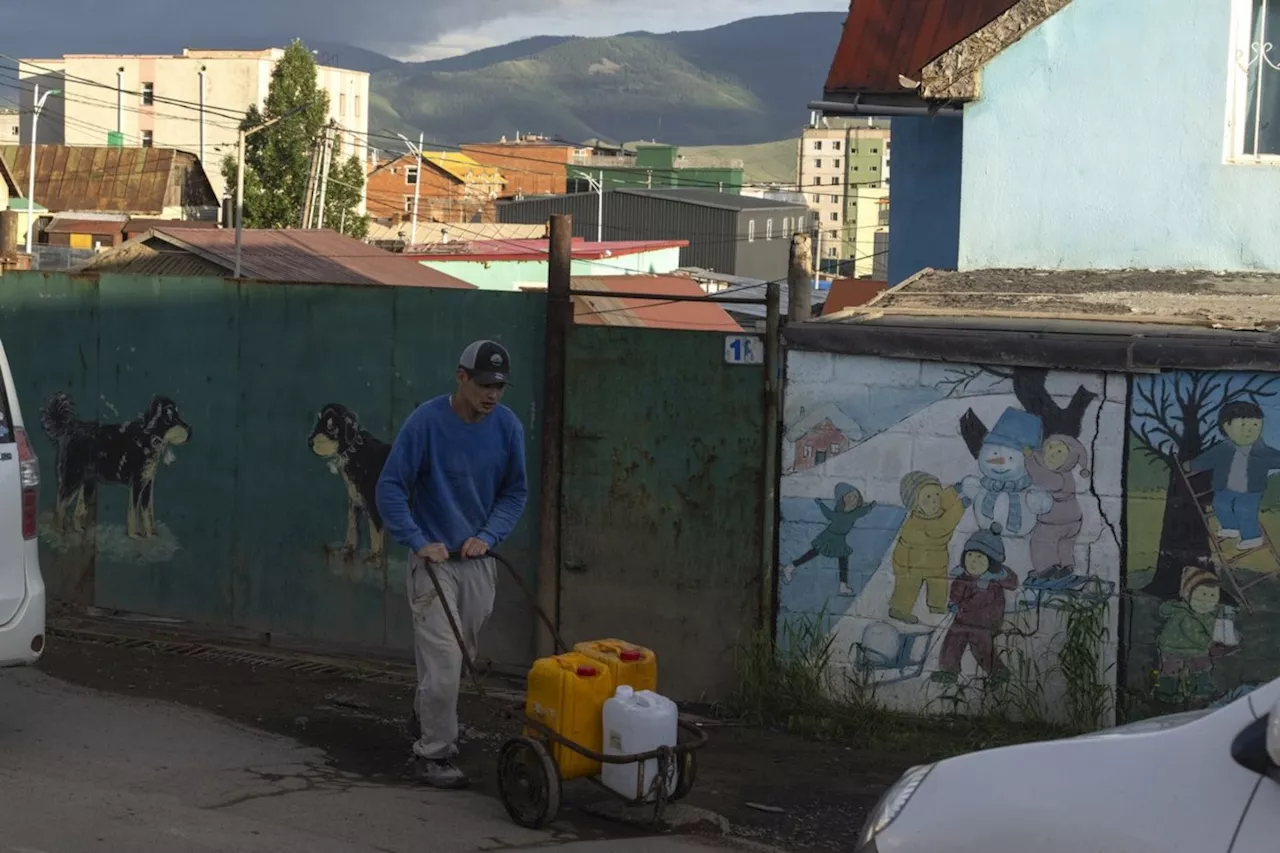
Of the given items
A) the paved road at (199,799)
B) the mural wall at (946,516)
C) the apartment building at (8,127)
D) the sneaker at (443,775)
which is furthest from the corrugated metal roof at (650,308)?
the apartment building at (8,127)

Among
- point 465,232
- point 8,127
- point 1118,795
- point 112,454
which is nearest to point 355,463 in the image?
point 112,454

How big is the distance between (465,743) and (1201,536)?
11.9 feet

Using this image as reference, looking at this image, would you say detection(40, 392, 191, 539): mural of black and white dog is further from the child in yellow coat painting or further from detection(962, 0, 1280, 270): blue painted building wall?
detection(962, 0, 1280, 270): blue painted building wall

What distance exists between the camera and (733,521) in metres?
8.02

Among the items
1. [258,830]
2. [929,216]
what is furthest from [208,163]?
[258,830]

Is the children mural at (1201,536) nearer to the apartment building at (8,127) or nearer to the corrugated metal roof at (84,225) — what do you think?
the corrugated metal roof at (84,225)

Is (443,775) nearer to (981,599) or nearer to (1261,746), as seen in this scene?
(981,599)

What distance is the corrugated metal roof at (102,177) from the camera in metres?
64.6

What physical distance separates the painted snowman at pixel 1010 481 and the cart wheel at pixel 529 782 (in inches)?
104

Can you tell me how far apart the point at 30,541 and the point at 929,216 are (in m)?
8.36

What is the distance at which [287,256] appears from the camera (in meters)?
18.8

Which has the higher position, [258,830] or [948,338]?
[948,338]

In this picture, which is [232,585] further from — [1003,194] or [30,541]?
[1003,194]

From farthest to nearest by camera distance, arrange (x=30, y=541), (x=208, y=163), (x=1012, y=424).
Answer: (x=208, y=163)
(x=1012, y=424)
(x=30, y=541)
